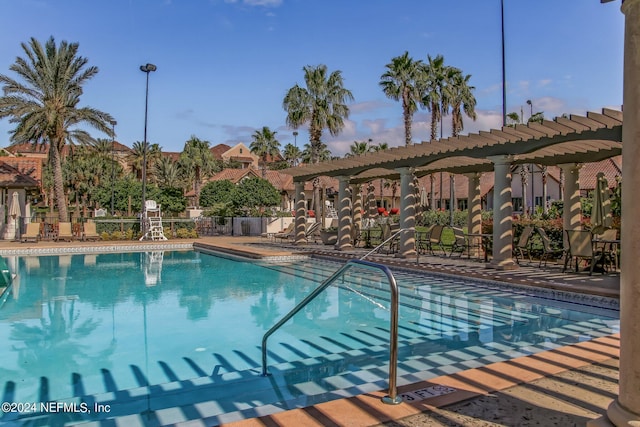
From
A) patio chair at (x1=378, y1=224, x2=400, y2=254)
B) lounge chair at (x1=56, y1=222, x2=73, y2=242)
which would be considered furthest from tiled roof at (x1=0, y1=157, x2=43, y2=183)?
patio chair at (x1=378, y1=224, x2=400, y2=254)

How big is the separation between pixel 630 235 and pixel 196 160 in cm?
5324

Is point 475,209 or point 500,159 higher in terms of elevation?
point 500,159

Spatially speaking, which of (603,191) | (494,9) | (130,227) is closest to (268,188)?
(130,227)

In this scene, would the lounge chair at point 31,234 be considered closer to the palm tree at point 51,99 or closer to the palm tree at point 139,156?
the palm tree at point 51,99

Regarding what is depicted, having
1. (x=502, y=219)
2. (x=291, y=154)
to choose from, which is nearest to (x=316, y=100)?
(x=502, y=219)

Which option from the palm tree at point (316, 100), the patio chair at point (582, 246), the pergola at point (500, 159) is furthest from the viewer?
the palm tree at point (316, 100)

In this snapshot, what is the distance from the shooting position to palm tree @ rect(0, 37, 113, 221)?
23688 millimetres

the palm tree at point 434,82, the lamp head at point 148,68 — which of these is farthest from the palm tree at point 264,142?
the lamp head at point 148,68

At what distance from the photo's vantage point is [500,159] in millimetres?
11500

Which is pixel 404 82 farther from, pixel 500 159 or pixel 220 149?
pixel 220 149

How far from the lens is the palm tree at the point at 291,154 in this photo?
71375 millimetres

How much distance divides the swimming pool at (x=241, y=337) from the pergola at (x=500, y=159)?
2.39 m

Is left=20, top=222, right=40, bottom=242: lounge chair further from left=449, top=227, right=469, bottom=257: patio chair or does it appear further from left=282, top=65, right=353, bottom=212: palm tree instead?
left=449, top=227, right=469, bottom=257: patio chair

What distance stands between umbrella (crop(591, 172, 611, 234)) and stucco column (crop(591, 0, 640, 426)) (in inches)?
364
